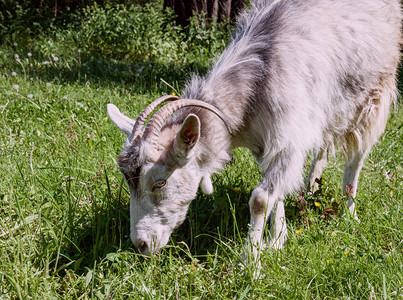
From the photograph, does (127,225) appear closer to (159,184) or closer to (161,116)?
(159,184)

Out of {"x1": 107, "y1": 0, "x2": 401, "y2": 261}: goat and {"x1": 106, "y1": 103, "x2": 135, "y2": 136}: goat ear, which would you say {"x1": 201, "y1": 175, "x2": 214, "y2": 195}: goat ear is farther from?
{"x1": 106, "y1": 103, "x2": 135, "y2": 136}: goat ear

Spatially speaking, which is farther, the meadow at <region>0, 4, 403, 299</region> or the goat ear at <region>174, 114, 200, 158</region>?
the goat ear at <region>174, 114, 200, 158</region>

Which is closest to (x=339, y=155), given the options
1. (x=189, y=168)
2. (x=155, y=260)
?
(x=189, y=168)

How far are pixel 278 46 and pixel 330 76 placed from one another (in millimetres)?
461

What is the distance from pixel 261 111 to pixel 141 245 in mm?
1233

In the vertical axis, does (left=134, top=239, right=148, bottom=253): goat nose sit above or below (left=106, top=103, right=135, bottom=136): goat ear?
below

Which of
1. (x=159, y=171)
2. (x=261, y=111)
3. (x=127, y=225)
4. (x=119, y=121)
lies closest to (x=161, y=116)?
(x=159, y=171)

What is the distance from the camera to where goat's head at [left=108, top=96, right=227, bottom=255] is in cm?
291

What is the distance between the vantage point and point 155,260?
2.96 meters

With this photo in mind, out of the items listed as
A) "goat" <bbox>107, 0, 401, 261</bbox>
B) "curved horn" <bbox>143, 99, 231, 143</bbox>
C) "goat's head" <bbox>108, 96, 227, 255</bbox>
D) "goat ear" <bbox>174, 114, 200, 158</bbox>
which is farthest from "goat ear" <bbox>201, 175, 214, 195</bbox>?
"curved horn" <bbox>143, 99, 231, 143</bbox>

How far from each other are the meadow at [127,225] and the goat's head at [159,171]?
0.56ft

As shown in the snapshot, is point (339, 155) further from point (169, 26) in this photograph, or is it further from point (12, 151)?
point (169, 26)

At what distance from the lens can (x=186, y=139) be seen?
2.96 meters

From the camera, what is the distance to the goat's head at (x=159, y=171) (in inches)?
115
